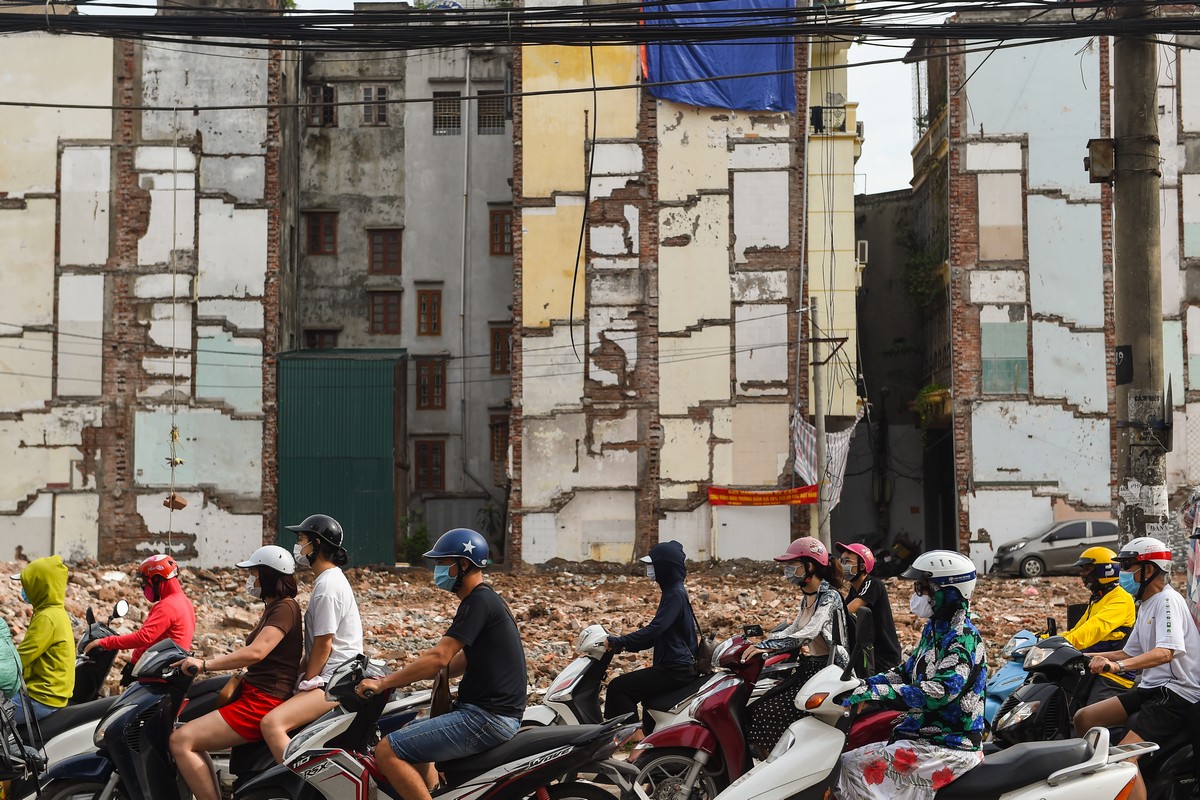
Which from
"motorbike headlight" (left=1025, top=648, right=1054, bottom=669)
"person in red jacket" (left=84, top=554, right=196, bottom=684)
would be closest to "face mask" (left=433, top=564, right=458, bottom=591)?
"person in red jacket" (left=84, top=554, right=196, bottom=684)

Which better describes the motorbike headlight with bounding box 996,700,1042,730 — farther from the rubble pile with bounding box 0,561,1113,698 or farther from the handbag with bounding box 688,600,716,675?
the rubble pile with bounding box 0,561,1113,698

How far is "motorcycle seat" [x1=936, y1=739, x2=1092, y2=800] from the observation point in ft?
21.4

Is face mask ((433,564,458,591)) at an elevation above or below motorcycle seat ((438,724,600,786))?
above

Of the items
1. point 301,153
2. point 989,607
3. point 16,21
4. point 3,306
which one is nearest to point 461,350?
point 301,153

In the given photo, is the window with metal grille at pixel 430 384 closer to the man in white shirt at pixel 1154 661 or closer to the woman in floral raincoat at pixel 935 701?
the man in white shirt at pixel 1154 661

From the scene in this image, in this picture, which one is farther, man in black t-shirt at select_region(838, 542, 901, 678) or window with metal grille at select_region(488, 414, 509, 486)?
window with metal grille at select_region(488, 414, 509, 486)

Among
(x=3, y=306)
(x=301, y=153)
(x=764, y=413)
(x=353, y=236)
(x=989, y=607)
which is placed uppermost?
(x=301, y=153)

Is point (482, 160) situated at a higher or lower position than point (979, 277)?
higher

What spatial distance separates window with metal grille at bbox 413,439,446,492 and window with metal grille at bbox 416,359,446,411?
1005 mm

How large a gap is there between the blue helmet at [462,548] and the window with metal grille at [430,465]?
30.2 m

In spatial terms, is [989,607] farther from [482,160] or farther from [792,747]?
[482,160]

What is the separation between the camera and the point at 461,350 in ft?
123

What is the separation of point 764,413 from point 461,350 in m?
9.42

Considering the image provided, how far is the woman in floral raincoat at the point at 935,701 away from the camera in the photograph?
6488 millimetres
